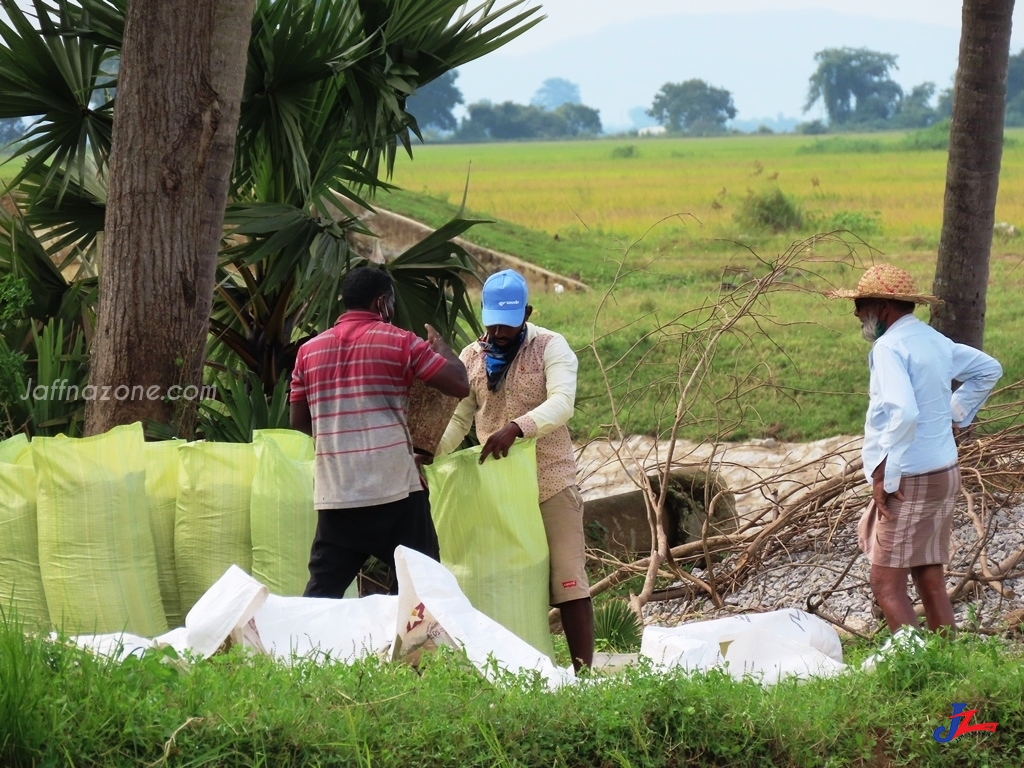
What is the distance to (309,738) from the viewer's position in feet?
10.4

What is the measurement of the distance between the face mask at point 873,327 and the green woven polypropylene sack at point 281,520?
2038 millimetres

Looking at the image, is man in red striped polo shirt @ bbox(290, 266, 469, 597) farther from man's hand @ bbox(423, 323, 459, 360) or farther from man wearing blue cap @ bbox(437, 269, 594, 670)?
man wearing blue cap @ bbox(437, 269, 594, 670)

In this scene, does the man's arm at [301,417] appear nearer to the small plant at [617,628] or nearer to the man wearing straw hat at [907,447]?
the small plant at [617,628]

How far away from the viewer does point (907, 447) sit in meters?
4.38

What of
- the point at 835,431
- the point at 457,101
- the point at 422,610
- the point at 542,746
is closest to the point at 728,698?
the point at 542,746

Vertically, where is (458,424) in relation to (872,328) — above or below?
below

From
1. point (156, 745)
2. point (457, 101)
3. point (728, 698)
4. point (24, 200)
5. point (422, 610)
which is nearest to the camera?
point (156, 745)

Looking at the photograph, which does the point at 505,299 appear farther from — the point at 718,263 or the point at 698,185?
the point at 698,185

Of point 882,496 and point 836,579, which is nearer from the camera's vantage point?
point 882,496

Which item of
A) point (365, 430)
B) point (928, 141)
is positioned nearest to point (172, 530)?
point (365, 430)

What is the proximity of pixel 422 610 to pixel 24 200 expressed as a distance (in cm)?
385

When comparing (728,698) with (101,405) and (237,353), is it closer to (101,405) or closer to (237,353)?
(101,405)

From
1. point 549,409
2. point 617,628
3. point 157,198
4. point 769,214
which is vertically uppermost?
point 157,198

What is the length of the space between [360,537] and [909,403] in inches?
73.2
